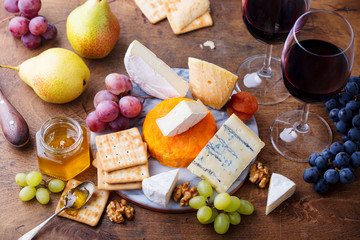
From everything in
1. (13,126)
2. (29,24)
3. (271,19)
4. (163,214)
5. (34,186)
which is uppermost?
(271,19)

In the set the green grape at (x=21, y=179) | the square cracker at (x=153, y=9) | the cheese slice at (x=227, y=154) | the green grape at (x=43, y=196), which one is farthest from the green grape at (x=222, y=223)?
the square cracker at (x=153, y=9)

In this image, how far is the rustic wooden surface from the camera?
1.50 meters

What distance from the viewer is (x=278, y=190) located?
1.53 m

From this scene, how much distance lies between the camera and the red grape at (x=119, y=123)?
5.48 ft

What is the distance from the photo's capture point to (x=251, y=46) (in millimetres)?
1978

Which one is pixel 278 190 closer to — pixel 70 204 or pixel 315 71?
pixel 315 71

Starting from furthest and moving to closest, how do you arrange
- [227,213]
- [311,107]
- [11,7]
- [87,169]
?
[11,7] < [311,107] < [87,169] < [227,213]

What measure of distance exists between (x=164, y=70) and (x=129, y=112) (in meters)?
0.22

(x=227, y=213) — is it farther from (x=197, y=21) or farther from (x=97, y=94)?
(x=197, y=21)

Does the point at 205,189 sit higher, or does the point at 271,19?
the point at 271,19

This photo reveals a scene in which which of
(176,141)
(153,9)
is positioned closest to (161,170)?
(176,141)

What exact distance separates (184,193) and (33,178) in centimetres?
53

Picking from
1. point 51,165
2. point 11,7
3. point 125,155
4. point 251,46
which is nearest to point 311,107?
point 251,46

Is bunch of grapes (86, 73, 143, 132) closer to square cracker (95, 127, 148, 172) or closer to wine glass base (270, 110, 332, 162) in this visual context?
square cracker (95, 127, 148, 172)
